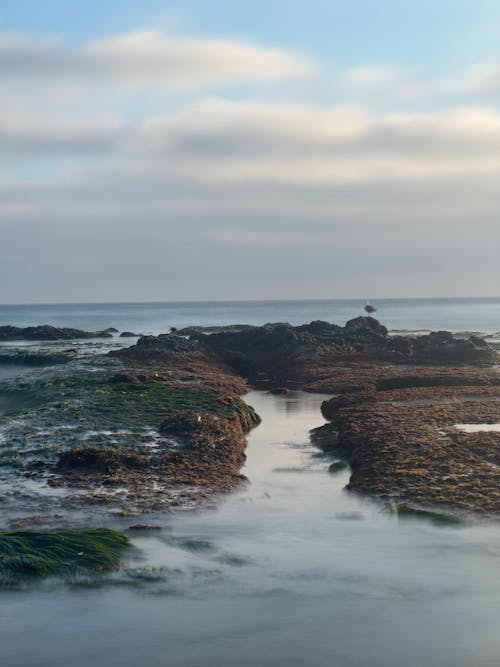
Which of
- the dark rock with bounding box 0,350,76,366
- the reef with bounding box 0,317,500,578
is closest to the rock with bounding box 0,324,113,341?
the dark rock with bounding box 0,350,76,366

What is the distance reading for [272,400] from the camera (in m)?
38.3

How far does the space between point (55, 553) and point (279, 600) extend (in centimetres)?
472

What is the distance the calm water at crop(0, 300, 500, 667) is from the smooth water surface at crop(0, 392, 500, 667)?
0.03m

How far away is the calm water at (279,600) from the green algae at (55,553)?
47 centimetres

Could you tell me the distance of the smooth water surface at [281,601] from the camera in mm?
10844

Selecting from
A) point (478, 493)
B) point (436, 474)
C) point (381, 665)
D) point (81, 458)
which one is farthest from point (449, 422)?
point (381, 665)

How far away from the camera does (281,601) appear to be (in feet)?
40.9

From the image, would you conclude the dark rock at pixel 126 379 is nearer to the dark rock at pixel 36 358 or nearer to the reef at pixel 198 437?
the reef at pixel 198 437

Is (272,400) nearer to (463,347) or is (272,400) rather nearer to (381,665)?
(463,347)

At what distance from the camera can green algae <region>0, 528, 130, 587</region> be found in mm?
13562

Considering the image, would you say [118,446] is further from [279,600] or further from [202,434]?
[279,600]

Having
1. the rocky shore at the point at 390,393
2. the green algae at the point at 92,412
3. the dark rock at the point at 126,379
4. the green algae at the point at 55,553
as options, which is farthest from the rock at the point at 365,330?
the green algae at the point at 55,553

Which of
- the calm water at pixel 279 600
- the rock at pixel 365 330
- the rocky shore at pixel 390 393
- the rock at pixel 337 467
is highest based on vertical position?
the rock at pixel 365 330

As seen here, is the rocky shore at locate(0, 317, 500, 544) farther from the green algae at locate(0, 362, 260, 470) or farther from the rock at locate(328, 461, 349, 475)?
the rock at locate(328, 461, 349, 475)
